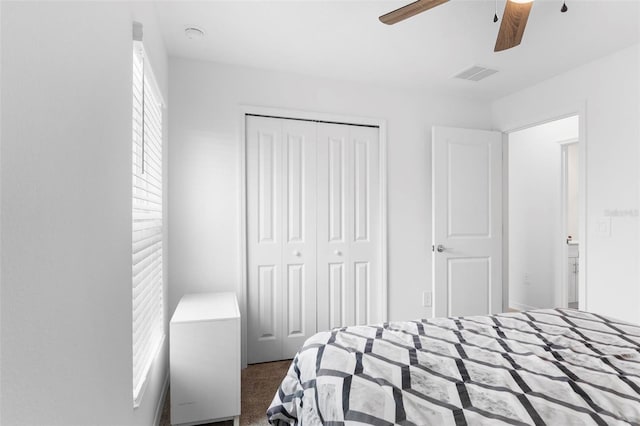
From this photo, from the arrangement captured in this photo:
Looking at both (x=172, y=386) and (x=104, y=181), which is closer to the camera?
(x=104, y=181)

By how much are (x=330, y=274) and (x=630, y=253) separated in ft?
7.64

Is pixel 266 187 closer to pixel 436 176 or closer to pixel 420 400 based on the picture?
pixel 436 176

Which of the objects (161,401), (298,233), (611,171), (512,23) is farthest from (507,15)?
(161,401)

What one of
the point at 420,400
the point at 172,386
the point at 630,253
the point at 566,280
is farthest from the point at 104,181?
the point at 566,280

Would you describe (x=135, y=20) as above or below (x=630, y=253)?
above

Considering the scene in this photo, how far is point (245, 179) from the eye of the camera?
2891 millimetres

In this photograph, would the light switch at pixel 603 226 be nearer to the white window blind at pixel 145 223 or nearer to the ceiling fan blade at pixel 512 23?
the ceiling fan blade at pixel 512 23

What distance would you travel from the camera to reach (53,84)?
71cm

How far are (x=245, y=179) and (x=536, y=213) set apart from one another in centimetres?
379

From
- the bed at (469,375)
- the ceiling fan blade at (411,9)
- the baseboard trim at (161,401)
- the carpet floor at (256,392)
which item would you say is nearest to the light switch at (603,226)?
the bed at (469,375)

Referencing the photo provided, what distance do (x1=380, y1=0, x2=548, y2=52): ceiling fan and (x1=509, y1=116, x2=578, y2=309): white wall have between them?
3083 millimetres

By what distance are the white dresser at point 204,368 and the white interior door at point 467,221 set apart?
2.07 metres

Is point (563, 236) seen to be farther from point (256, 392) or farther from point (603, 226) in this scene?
point (256, 392)

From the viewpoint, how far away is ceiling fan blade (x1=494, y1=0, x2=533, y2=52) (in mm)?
1553
